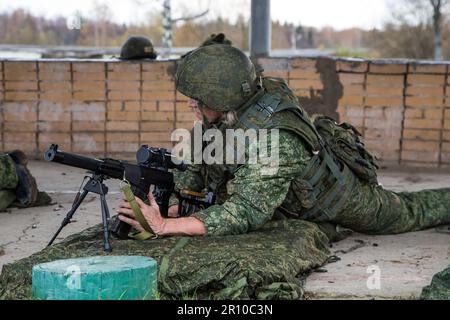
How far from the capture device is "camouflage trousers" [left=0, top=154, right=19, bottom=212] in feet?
18.6

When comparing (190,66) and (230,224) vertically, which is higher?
(190,66)

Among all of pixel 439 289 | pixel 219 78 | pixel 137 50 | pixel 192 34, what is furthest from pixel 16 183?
pixel 192 34

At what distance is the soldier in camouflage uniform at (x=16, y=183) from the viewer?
18.7 feet

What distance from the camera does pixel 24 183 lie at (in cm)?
582

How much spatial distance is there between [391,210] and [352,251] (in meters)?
0.41

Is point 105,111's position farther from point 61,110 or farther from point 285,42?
point 285,42

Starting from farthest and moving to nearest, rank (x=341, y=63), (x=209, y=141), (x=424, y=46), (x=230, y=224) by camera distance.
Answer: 1. (x=424, y=46)
2. (x=341, y=63)
3. (x=209, y=141)
4. (x=230, y=224)

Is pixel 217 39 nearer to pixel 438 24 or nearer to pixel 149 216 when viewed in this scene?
pixel 149 216

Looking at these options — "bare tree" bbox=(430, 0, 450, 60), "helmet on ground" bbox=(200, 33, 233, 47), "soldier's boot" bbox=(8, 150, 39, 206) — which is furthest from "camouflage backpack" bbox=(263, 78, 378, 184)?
"bare tree" bbox=(430, 0, 450, 60)

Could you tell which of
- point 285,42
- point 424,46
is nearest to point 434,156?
point 424,46

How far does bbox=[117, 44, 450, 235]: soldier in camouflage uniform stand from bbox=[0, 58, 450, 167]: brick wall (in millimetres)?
2681
